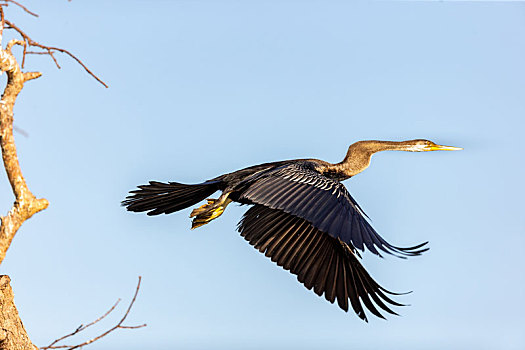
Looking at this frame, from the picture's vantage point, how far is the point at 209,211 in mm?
6152

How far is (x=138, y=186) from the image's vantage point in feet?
21.7

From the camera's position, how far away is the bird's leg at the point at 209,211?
614cm

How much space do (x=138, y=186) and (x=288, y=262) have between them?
1.75 meters

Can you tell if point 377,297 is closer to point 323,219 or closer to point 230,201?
point 323,219

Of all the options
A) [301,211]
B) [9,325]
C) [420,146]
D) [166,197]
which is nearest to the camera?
[9,325]

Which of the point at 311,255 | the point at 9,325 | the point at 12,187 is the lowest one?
the point at 9,325

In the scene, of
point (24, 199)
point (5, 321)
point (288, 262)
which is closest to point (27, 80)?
point (24, 199)

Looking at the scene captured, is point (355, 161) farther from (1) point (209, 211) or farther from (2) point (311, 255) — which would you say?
(1) point (209, 211)

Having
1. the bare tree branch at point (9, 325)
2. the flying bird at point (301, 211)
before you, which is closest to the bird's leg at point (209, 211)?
the flying bird at point (301, 211)

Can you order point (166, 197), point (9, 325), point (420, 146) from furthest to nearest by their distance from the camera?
point (420, 146), point (166, 197), point (9, 325)

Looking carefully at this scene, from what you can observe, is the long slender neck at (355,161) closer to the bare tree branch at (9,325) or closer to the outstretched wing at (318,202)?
the outstretched wing at (318,202)

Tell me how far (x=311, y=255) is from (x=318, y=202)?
97cm

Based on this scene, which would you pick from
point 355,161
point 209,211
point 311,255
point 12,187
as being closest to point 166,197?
point 209,211

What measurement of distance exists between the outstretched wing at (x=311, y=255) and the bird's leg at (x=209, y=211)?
322 mm
